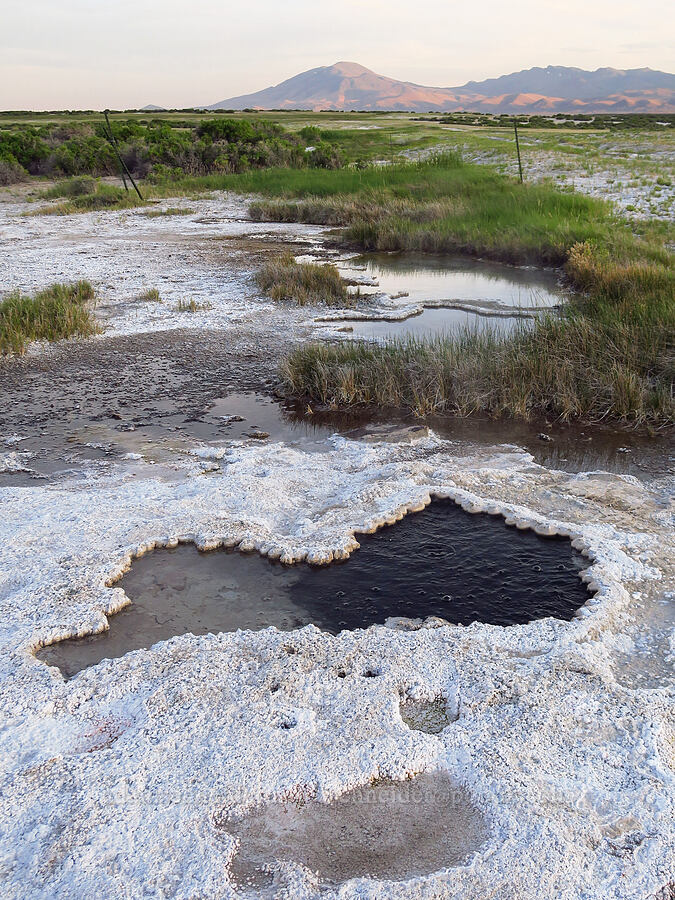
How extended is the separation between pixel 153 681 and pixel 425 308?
753cm

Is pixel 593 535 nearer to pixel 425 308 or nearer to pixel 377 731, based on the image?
pixel 377 731

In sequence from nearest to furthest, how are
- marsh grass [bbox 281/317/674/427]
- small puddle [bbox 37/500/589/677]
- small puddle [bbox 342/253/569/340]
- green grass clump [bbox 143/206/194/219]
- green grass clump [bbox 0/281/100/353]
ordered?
small puddle [bbox 37/500/589/677] → marsh grass [bbox 281/317/674/427] → green grass clump [bbox 0/281/100/353] → small puddle [bbox 342/253/569/340] → green grass clump [bbox 143/206/194/219]

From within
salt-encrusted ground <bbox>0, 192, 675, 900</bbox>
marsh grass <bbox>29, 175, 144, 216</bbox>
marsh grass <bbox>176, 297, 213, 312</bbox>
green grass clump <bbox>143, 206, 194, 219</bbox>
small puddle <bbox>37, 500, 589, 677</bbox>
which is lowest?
small puddle <bbox>37, 500, 589, 677</bbox>

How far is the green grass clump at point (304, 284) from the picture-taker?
398 inches

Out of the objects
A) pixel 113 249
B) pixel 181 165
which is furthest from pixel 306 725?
pixel 181 165

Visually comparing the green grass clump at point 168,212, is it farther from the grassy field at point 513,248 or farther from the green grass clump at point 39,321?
the green grass clump at point 39,321

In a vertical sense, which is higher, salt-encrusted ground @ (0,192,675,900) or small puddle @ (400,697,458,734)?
salt-encrusted ground @ (0,192,675,900)

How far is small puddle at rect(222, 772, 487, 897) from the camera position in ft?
7.46

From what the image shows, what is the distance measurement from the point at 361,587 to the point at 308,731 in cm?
118

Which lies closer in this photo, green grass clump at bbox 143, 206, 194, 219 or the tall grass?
the tall grass

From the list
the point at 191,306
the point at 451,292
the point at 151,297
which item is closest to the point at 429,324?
the point at 451,292

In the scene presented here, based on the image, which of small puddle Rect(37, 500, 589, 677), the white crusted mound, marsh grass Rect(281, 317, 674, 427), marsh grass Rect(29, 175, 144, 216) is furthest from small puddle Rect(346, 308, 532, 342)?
marsh grass Rect(29, 175, 144, 216)

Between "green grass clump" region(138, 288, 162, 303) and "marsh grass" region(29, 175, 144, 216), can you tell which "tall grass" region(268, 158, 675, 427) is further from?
"marsh grass" region(29, 175, 144, 216)

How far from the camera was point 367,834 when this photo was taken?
239 centimetres
